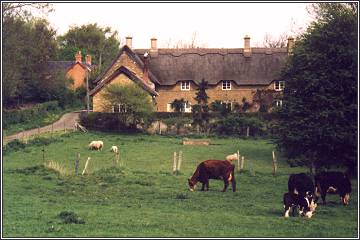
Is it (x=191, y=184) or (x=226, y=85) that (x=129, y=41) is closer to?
(x=226, y=85)

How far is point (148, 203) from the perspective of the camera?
19.6 metres

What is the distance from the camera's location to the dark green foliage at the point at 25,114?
52.9 m

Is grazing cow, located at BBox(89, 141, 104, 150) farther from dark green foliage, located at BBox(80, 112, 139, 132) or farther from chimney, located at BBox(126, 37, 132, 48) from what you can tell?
chimney, located at BBox(126, 37, 132, 48)

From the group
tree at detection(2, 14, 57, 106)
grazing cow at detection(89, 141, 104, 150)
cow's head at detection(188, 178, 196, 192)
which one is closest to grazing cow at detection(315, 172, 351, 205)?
cow's head at detection(188, 178, 196, 192)

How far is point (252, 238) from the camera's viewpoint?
13.3m

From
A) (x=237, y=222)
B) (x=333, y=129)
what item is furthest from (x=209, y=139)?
(x=237, y=222)

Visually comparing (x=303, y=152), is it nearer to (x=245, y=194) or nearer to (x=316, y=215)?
(x=245, y=194)

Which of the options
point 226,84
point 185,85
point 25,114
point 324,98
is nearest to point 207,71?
point 226,84

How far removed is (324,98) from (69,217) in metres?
18.2

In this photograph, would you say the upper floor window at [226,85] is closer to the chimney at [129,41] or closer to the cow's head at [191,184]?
the chimney at [129,41]

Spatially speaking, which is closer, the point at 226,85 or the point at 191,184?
the point at 191,184

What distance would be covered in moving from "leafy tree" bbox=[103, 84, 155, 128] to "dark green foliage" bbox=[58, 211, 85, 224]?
1422 inches

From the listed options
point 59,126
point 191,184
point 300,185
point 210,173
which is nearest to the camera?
point 300,185

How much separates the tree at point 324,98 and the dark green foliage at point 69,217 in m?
17.2
